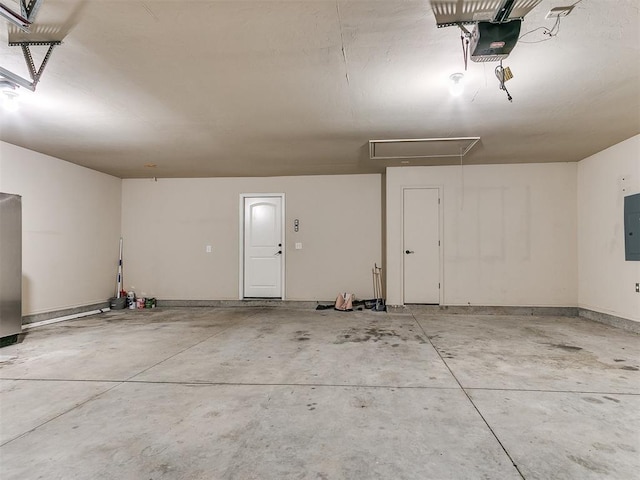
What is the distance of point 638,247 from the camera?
14.8 ft

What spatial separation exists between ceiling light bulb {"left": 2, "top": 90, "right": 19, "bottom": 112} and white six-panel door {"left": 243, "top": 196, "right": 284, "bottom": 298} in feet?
13.1

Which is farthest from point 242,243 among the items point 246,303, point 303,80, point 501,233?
point 501,233

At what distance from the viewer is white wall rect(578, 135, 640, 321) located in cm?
468

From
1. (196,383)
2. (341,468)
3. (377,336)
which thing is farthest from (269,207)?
(341,468)

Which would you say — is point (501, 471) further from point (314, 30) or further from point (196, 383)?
point (314, 30)

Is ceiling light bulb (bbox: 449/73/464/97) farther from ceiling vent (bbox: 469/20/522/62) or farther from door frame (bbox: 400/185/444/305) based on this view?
door frame (bbox: 400/185/444/305)

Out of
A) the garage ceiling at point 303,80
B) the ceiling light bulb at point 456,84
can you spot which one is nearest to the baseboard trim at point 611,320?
the garage ceiling at point 303,80

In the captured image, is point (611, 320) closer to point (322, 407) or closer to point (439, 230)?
point (439, 230)

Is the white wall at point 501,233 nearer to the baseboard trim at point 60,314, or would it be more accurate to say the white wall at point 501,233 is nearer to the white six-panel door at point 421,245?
the white six-panel door at point 421,245

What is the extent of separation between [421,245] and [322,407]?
4.28 m

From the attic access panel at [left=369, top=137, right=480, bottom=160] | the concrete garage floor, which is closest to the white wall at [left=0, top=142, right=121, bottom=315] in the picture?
the concrete garage floor

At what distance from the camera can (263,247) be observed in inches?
277

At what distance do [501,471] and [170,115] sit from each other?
165 inches

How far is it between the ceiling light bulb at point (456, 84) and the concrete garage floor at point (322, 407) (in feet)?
8.34
